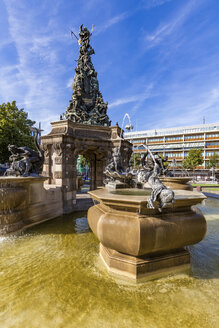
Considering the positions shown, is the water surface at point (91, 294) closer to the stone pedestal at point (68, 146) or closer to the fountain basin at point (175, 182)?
the fountain basin at point (175, 182)

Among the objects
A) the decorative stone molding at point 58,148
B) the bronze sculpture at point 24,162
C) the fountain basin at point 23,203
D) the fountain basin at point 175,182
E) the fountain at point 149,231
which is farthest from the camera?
the decorative stone molding at point 58,148

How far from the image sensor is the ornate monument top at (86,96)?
13.6 m

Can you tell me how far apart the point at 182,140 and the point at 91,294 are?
66.4 metres

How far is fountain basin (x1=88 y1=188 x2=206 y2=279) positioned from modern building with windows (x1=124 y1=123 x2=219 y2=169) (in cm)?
5144

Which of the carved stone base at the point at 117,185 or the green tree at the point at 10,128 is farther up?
the green tree at the point at 10,128

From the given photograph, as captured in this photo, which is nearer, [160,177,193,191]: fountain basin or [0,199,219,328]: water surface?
[0,199,219,328]: water surface

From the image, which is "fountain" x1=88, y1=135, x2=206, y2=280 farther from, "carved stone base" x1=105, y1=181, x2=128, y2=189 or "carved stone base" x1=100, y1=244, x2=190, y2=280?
"carved stone base" x1=105, y1=181, x2=128, y2=189

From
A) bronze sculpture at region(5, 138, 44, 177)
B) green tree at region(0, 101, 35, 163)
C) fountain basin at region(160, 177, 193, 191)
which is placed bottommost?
fountain basin at region(160, 177, 193, 191)

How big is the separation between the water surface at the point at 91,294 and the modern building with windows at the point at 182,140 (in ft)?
169

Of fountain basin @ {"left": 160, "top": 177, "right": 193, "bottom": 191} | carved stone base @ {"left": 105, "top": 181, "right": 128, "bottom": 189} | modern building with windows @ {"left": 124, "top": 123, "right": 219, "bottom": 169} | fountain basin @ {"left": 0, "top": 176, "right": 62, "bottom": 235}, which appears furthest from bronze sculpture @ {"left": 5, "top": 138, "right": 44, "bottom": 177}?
modern building with windows @ {"left": 124, "top": 123, "right": 219, "bottom": 169}

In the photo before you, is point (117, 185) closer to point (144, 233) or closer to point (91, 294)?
point (144, 233)

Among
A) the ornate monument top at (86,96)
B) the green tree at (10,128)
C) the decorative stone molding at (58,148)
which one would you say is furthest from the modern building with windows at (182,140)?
the decorative stone molding at (58,148)

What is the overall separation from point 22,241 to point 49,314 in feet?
10.8

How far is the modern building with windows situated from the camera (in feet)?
185
